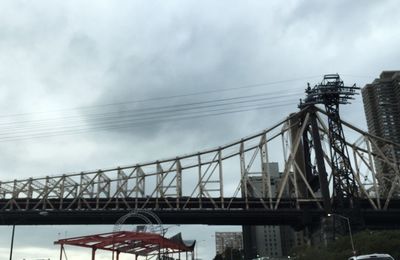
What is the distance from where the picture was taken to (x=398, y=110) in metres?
134

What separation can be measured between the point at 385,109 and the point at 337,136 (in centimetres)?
3229

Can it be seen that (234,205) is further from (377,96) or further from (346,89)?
(377,96)

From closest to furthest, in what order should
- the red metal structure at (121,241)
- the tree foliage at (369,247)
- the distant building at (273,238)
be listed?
the red metal structure at (121,241), the tree foliage at (369,247), the distant building at (273,238)

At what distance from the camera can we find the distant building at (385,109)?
→ 13450 centimetres

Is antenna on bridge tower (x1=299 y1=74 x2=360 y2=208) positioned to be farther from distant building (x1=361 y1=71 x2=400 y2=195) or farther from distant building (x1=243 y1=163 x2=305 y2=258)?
distant building (x1=243 y1=163 x2=305 y2=258)

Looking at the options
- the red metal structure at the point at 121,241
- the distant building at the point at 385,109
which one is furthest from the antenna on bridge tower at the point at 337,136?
the red metal structure at the point at 121,241

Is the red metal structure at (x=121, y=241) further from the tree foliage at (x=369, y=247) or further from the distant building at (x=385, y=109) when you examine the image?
the distant building at (x=385, y=109)

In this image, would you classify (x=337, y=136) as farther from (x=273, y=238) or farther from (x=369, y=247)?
(x=273, y=238)

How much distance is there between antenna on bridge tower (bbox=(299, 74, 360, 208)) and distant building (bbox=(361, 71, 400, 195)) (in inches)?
811

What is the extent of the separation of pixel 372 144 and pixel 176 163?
155ft

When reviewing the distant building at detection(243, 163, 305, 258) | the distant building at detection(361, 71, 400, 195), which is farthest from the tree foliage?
the distant building at detection(243, 163, 305, 258)

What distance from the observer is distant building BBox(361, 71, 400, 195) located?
441ft

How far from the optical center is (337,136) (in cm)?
11325

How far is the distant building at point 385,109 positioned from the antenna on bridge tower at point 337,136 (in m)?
20.6
